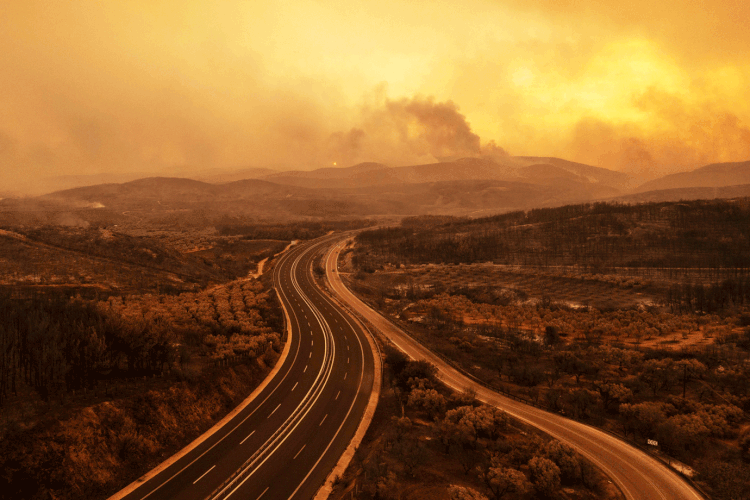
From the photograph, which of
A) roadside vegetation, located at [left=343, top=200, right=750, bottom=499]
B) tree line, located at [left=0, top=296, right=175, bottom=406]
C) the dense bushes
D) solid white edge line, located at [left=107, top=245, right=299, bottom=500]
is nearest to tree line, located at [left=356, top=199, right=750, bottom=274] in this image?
roadside vegetation, located at [left=343, top=200, right=750, bottom=499]

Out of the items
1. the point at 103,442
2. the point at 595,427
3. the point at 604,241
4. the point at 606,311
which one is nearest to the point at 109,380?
the point at 103,442

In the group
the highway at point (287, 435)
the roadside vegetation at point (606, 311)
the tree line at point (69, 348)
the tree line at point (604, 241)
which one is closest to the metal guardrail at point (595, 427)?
the roadside vegetation at point (606, 311)

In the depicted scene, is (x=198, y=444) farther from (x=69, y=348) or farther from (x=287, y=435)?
(x=69, y=348)

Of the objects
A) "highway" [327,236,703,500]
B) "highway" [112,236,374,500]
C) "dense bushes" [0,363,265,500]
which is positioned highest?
"dense bushes" [0,363,265,500]

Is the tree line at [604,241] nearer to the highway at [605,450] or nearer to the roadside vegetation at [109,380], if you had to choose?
the roadside vegetation at [109,380]

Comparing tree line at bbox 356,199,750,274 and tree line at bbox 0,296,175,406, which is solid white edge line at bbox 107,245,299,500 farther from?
tree line at bbox 356,199,750,274
